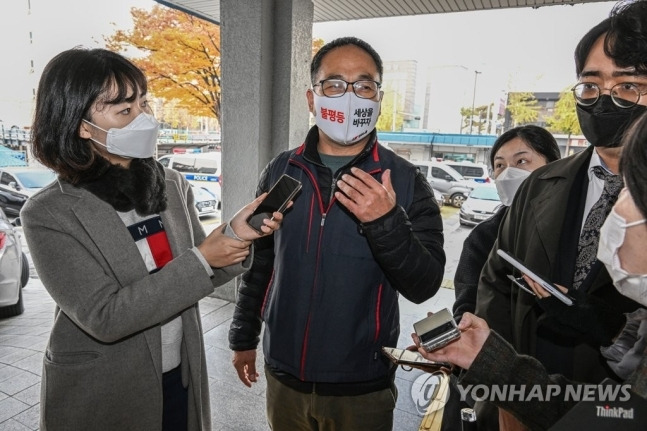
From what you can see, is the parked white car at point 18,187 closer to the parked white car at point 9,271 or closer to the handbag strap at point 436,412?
the parked white car at point 9,271

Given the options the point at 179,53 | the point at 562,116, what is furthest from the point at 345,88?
the point at 179,53

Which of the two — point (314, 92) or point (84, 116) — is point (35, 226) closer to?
point (84, 116)

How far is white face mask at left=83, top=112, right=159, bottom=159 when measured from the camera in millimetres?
1368

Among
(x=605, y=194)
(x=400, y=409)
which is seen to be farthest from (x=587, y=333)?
(x=400, y=409)

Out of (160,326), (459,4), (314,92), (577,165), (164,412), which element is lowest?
(164,412)

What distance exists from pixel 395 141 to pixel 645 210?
379cm

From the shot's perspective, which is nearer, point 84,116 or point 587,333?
point 587,333

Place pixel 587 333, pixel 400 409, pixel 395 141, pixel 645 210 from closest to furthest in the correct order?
pixel 645 210 < pixel 587 333 < pixel 400 409 < pixel 395 141

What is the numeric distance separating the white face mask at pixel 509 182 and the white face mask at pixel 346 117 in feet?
3.12

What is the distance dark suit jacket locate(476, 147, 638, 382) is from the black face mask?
106mm

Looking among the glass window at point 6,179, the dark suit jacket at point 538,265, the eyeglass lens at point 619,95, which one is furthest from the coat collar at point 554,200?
the glass window at point 6,179

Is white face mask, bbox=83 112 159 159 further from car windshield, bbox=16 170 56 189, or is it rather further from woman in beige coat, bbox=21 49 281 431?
car windshield, bbox=16 170 56 189

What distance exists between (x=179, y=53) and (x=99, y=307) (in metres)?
6.01

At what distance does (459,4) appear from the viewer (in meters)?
4.01
